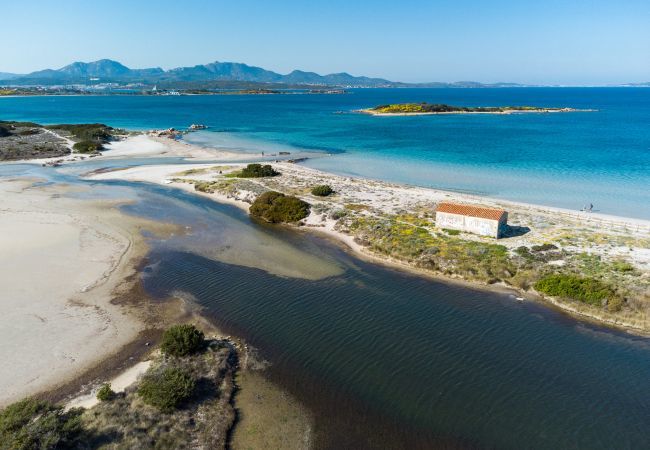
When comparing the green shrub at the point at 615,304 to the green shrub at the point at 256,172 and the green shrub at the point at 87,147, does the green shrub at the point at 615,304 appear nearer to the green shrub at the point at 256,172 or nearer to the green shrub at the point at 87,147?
the green shrub at the point at 256,172

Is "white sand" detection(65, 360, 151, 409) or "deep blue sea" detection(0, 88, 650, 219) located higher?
"deep blue sea" detection(0, 88, 650, 219)

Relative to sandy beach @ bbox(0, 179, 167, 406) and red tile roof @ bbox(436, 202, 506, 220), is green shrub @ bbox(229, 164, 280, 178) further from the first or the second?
red tile roof @ bbox(436, 202, 506, 220)

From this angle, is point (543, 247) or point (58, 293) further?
point (543, 247)

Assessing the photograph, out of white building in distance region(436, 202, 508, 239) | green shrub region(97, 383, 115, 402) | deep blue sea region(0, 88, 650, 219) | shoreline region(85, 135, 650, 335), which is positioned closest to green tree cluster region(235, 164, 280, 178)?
shoreline region(85, 135, 650, 335)

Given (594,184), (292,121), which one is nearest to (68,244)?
(594,184)

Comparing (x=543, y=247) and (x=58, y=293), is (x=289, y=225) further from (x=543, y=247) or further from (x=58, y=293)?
(x=543, y=247)

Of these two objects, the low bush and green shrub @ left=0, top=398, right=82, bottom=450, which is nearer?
green shrub @ left=0, top=398, right=82, bottom=450

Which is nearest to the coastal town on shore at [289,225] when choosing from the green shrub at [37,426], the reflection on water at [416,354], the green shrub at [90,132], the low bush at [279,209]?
the low bush at [279,209]

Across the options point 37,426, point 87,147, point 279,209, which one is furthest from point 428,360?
point 87,147
